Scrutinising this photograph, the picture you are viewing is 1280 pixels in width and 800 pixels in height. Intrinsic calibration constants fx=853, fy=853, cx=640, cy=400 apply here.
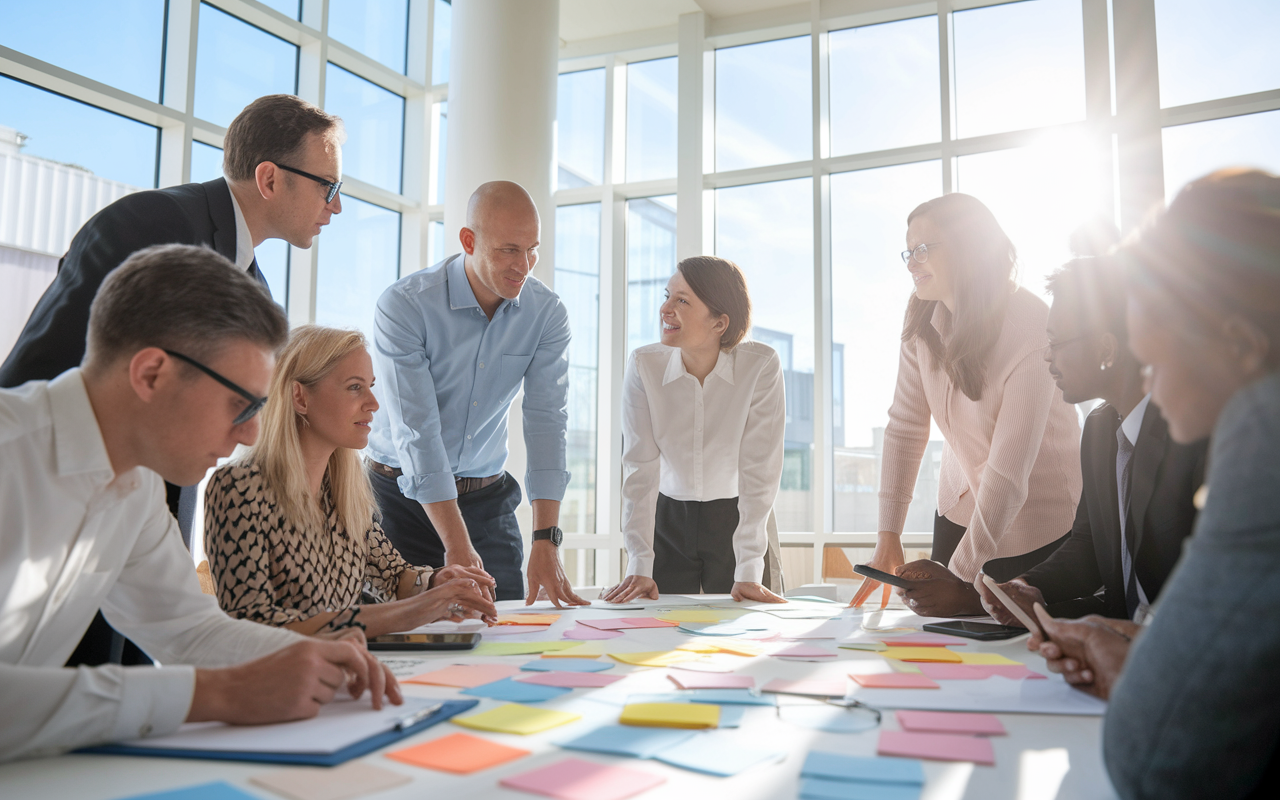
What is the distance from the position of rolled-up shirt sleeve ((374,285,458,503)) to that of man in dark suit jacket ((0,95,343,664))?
1.82ft

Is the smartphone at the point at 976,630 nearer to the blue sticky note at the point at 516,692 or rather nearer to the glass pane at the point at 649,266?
the blue sticky note at the point at 516,692

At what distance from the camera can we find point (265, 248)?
526 centimetres

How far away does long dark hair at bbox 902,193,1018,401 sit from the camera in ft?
7.39

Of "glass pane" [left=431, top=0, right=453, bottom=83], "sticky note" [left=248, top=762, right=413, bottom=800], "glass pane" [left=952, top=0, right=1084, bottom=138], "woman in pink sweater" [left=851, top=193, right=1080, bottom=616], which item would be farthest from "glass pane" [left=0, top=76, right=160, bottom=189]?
"glass pane" [left=952, top=0, right=1084, bottom=138]

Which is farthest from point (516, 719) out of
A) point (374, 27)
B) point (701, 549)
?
point (374, 27)

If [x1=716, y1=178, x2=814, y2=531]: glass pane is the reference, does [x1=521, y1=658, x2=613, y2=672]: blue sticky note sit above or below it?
below

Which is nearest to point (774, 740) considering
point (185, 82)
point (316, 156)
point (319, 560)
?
point (319, 560)

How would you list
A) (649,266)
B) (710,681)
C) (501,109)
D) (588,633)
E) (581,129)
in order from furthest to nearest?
(581,129), (649,266), (501,109), (588,633), (710,681)

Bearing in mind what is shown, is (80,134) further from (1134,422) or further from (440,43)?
(1134,422)

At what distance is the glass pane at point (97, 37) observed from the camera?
4160 mm

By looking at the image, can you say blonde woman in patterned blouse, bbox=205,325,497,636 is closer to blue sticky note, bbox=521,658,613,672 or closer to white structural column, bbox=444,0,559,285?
blue sticky note, bbox=521,658,613,672

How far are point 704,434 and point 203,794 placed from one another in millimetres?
2111

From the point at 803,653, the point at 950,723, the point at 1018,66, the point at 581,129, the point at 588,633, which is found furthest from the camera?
the point at 581,129

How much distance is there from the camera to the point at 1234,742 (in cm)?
63
